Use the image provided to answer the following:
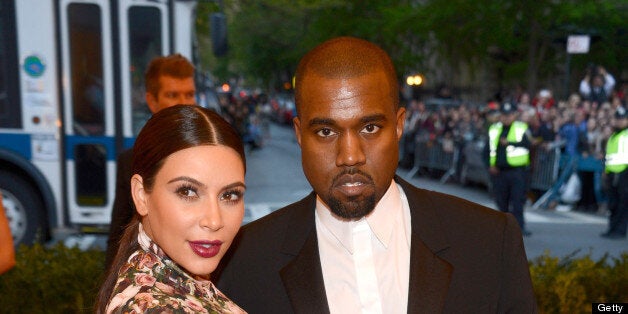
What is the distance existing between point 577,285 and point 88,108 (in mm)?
6801

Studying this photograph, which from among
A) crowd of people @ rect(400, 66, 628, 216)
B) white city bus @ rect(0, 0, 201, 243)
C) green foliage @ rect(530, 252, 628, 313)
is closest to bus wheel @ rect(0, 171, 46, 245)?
white city bus @ rect(0, 0, 201, 243)

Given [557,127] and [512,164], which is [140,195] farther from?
[557,127]

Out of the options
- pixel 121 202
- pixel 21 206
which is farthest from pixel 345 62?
pixel 21 206

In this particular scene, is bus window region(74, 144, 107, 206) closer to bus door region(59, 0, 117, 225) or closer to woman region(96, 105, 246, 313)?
bus door region(59, 0, 117, 225)

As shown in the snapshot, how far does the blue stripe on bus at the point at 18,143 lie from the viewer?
9.02 meters

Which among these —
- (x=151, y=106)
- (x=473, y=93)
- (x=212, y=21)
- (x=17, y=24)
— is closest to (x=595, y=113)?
(x=212, y=21)

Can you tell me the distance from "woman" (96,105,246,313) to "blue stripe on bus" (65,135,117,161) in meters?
7.44

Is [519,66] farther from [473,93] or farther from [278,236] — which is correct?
[278,236]

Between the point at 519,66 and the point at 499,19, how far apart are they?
17.4ft

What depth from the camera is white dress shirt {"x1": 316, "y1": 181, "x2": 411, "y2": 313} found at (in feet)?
7.16

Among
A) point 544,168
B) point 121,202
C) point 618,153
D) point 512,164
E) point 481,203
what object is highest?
point 121,202

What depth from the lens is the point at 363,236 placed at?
2242 millimetres

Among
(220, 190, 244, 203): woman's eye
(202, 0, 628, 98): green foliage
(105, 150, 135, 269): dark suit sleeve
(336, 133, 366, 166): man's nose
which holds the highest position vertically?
(202, 0, 628, 98): green foliage

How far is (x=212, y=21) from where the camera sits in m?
10.4
